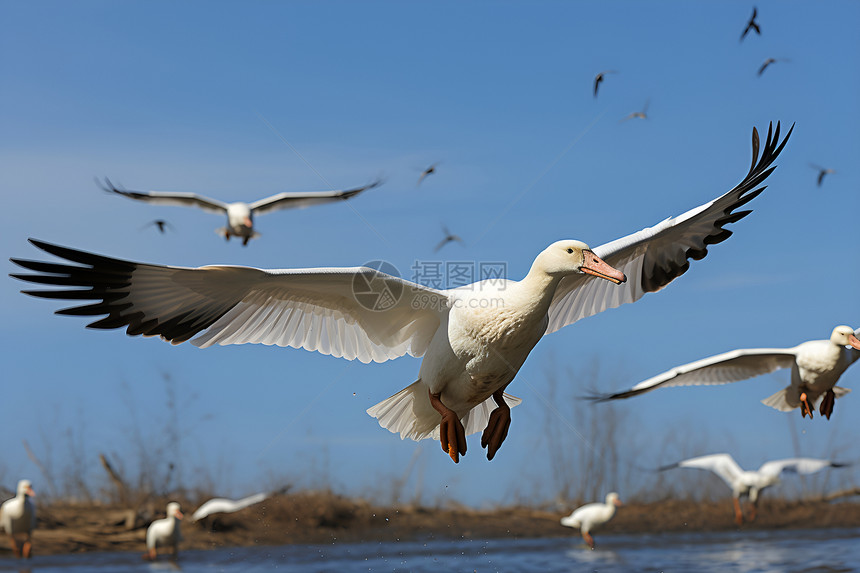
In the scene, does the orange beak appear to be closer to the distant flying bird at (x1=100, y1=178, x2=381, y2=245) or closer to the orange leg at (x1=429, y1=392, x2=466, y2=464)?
the orange leg at (x1=429, y1=392, x2=466, y2=464)

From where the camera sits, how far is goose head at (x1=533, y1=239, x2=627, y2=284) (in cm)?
488

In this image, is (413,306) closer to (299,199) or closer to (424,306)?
(424,306)

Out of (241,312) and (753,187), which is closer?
(241,312)

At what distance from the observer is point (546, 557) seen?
17.0 m

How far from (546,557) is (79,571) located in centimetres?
972

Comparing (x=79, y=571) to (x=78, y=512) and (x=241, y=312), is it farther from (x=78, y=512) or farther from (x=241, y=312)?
(x=241, y=312)

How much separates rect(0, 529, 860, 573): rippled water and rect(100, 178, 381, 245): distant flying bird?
698 cm

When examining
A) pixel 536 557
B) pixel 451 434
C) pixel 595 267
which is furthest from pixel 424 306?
pixel 536 557

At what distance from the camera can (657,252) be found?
6.39 metres

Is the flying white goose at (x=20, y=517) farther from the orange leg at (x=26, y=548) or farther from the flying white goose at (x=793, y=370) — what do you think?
the flying white goose at (x=793, y=370)

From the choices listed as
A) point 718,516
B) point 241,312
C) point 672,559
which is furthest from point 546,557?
point 241,312

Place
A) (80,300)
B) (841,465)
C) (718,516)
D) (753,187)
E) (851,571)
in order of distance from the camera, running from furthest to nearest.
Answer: (718,516)
(841,465)
(851,571)
(753,187)
(80,300)

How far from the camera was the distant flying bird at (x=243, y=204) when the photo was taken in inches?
602

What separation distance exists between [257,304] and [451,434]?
1.68 metres
